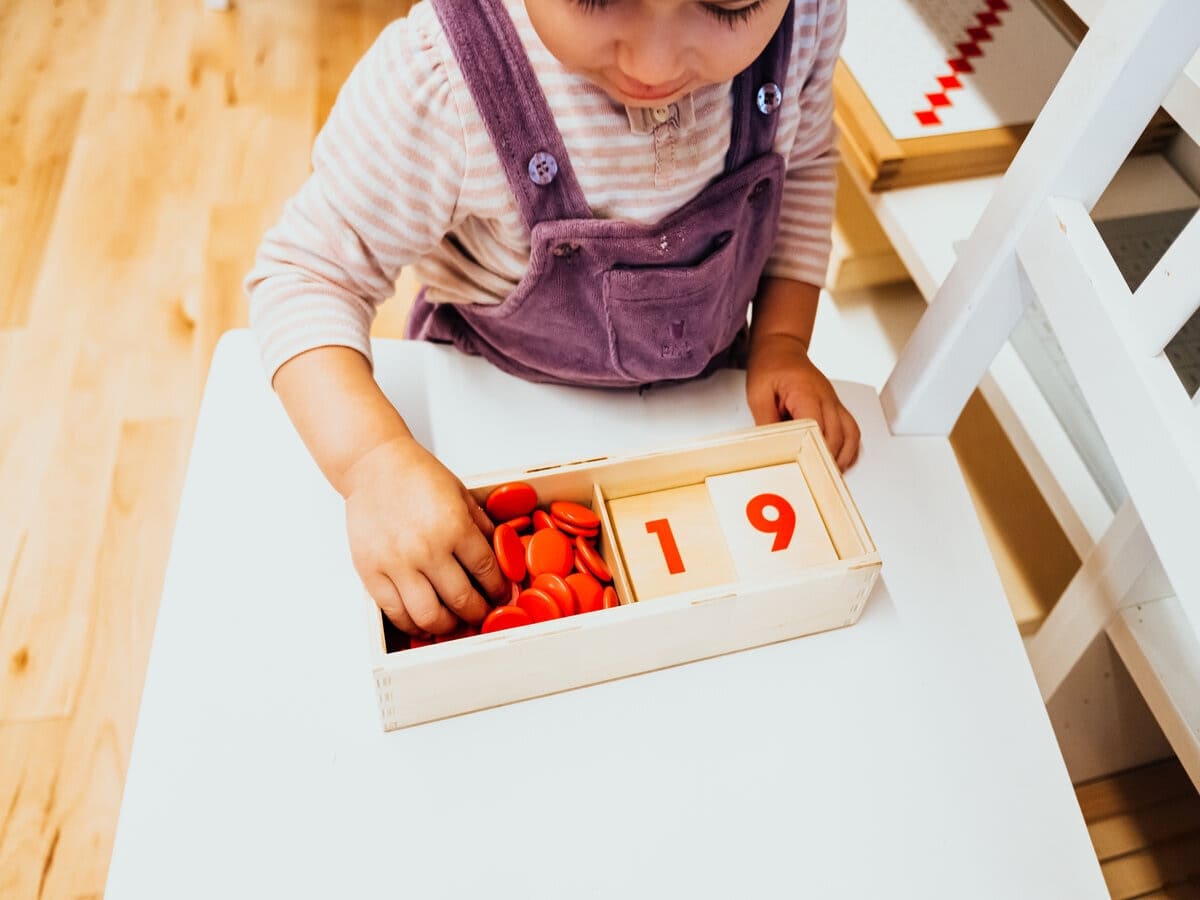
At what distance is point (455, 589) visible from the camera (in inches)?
18.7

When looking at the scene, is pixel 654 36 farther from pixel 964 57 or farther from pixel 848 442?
pixel 964 57

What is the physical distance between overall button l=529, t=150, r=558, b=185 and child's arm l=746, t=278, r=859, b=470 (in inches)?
8.4

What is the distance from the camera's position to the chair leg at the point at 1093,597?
0.63 m

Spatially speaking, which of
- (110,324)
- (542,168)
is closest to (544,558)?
(542,168)

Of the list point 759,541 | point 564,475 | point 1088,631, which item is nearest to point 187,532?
point 564,475

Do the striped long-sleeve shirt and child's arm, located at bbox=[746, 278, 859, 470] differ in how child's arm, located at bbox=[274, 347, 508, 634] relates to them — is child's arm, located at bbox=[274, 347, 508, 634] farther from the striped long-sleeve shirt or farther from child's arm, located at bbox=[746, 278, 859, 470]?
child's arm, located at bbox=[746, 278, 859, 470]

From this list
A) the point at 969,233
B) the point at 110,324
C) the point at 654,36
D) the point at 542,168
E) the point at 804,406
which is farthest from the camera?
the point at 110,324

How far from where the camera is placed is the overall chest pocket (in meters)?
0.56

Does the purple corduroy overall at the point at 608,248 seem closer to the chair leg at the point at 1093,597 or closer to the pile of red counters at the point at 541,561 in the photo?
the pile of red counters at the point at 541,561

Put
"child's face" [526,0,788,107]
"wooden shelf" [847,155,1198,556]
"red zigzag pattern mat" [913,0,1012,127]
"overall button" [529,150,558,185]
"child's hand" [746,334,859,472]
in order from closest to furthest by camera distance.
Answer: "child's face" [526,0,788,107]
"overall button" [529,150,558,185]
"child's hand" [746,334,859,472]
"wooden shelf" [847,155,1198,556]
"red zigzag pattern mat" [913,0,1012,127]

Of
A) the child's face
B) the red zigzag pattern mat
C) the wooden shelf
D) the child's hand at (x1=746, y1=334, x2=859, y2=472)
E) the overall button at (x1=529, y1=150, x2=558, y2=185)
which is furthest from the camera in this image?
the red zigzag pattern mat

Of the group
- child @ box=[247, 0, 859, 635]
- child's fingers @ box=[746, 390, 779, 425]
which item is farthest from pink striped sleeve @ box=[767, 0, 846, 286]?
child's fingers @ box=[746, 390, 779, 425]

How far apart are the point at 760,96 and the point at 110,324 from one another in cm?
97

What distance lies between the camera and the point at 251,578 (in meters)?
0.52
